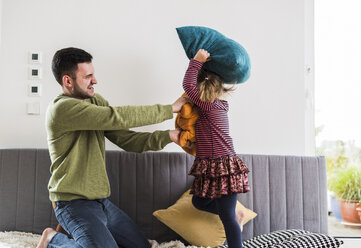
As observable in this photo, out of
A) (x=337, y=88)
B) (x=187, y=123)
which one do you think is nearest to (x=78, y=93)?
(x=187, y=123)

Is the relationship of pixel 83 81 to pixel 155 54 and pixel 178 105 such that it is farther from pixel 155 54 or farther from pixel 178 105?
pixel 155 54

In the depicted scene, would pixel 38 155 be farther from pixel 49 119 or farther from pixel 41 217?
pixel 49 119

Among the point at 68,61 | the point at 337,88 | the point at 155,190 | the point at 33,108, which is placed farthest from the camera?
the point at 337,88

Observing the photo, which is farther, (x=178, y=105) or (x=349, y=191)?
(x=349, y=191)

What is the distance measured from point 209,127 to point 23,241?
1.20 meters

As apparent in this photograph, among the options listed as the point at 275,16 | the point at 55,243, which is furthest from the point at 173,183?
the point at 275,16

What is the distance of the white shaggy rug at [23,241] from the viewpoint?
1.69 metres

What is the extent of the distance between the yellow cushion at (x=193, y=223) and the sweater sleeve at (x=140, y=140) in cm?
38

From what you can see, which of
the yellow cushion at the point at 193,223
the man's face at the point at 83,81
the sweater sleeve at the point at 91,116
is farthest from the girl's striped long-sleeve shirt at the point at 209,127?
the man's face at the point at 83,81

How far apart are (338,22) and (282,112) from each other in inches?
35.8

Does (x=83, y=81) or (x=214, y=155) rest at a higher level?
(x=83, y=81)

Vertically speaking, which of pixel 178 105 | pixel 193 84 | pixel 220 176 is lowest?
pixel 220 176

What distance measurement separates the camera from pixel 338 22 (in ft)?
8.00

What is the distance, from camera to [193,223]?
1.82m
